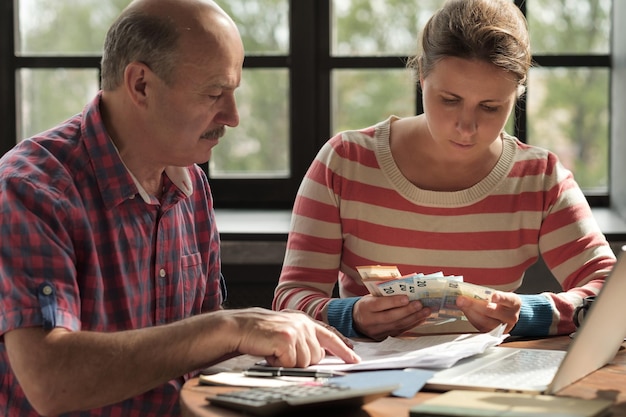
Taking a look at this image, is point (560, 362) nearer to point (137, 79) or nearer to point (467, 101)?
point (467, 101)

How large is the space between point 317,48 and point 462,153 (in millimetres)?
1542

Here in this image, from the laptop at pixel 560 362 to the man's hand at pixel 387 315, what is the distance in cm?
21

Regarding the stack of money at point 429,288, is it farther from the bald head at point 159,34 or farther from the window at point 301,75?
the window at point 301,75

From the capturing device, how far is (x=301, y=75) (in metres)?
3.88

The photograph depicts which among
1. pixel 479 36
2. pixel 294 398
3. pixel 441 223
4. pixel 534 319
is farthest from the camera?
pixel 441 223

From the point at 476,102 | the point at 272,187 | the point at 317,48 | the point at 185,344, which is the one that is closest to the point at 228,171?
the point at 272,187

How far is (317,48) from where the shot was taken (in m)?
3.88

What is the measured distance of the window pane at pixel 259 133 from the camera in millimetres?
3955

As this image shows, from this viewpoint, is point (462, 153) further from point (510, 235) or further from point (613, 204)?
point (613, 204)

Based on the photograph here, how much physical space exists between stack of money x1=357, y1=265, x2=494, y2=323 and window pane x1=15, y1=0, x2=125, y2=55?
2.30m

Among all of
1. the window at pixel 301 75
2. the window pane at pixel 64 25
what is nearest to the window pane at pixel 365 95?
the window at pixel 301 75

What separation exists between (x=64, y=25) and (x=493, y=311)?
2552 millimetres

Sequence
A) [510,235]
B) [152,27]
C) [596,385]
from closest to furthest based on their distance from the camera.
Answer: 1. [596,385]
2. [152,27]
3. [510,235]

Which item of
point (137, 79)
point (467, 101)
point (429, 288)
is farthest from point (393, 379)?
point (467, 101)
